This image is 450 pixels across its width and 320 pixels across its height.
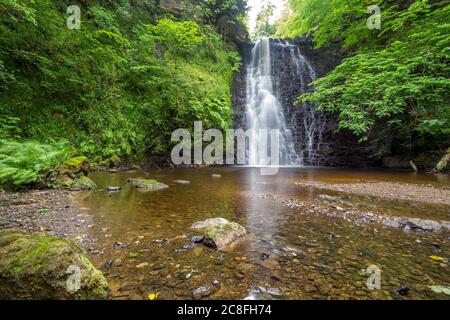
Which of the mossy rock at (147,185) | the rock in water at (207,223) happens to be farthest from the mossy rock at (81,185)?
the rock in water at (207,223)

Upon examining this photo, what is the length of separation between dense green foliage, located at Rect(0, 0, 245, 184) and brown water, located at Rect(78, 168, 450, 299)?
4376 mm

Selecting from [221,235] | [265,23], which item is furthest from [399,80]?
[265,23]

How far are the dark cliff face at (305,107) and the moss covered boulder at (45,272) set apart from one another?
45.4 ft

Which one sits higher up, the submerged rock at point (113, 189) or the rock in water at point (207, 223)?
the submerged rock at point (113, 189)

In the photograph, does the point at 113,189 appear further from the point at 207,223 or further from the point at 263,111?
the point at 263,111

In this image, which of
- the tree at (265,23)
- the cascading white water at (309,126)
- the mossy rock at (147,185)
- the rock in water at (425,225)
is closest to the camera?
the rock in water at (425,225)

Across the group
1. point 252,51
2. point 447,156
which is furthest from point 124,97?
point 447,156

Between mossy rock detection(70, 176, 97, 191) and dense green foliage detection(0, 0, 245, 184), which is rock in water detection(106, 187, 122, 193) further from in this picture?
dense green foliage detection(0, 0, 245, 184)

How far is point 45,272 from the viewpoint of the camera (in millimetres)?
1424

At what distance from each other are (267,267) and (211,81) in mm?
13846

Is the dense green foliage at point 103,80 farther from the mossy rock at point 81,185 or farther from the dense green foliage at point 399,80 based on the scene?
the dense green foliage at point 399,80

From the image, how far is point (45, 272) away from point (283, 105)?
16.2 m

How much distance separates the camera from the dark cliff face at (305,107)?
546 inches

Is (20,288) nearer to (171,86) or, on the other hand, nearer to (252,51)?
(171,86)
